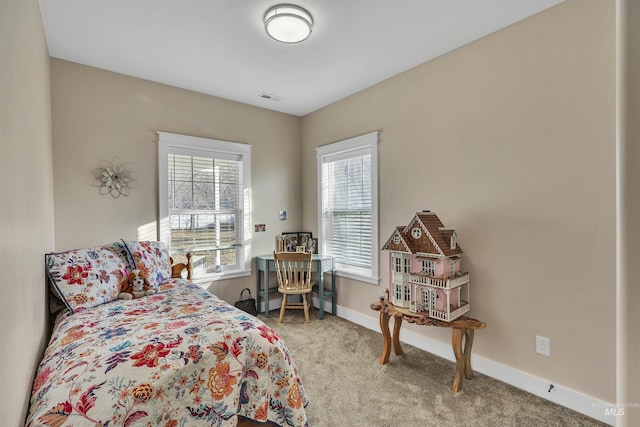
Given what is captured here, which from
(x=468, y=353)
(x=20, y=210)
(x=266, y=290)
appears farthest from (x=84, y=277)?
(x=468, y=353)

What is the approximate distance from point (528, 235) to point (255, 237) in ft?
9.56

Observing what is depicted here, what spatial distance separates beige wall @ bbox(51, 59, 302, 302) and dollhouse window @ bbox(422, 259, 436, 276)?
228 centimetres

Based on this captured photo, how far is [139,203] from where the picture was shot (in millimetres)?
3117

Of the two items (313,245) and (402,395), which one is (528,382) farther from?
(313,245)

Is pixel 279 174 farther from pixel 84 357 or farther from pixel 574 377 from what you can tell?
pixel 574 377

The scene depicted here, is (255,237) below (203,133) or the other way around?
below

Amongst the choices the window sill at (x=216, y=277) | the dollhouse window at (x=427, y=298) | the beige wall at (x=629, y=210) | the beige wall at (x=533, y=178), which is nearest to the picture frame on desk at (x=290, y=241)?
the window sill at (x=216, y=277)

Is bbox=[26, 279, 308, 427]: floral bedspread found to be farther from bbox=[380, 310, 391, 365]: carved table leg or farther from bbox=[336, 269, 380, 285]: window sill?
bbox=[336, 269, 380, 285]: window sill

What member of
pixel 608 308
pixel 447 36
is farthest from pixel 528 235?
pixel 447 36

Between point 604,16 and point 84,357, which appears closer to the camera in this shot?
point 84,357

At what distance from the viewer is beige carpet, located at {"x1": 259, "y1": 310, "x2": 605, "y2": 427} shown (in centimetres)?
193

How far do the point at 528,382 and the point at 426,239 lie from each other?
1.22 metres

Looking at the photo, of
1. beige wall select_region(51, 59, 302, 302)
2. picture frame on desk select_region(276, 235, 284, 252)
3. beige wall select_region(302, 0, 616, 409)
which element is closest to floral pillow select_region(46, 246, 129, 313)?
beige wall select_region(51, 59, 302, 302)

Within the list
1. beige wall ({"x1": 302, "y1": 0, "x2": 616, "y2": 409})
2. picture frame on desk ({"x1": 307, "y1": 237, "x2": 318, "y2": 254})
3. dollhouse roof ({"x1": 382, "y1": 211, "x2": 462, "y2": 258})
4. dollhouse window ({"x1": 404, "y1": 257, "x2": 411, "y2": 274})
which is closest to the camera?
beige wall ({"x1": 302, "y1": 0, "x2": 616, "y2": 409})
